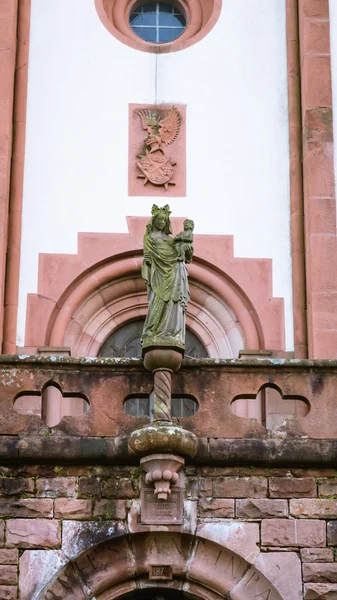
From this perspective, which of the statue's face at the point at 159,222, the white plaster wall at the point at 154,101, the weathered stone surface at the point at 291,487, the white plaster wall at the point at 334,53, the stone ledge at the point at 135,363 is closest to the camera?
the weathered stone surface at the point at 291,487

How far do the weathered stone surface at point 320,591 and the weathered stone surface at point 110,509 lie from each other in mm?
2071

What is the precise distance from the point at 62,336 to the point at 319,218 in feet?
11.5

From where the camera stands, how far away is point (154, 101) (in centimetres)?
2175

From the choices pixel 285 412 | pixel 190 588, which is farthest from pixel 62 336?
pixel 190 588

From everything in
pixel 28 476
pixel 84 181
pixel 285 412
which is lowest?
pixel 28 476

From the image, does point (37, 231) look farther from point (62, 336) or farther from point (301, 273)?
point (301, 273)

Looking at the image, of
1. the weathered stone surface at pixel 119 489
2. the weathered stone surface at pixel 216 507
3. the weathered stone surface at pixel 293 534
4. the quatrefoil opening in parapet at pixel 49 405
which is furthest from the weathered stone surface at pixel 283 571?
the quatrefoil opening in parapet at pixel 49 405

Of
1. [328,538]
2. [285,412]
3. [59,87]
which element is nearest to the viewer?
[328,538]

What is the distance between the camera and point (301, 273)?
2081 centimetres

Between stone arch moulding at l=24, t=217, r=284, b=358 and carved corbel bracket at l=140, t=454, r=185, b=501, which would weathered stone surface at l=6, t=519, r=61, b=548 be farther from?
stone arch moulding at l=24, t=217, r=284, b=358

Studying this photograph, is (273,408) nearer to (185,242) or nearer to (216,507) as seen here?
(216,507)

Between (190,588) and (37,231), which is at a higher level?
(37,231)

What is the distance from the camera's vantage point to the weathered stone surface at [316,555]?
17.5m

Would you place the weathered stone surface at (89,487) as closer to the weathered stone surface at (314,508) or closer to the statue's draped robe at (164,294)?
the statue's draped robe at (164,294)
